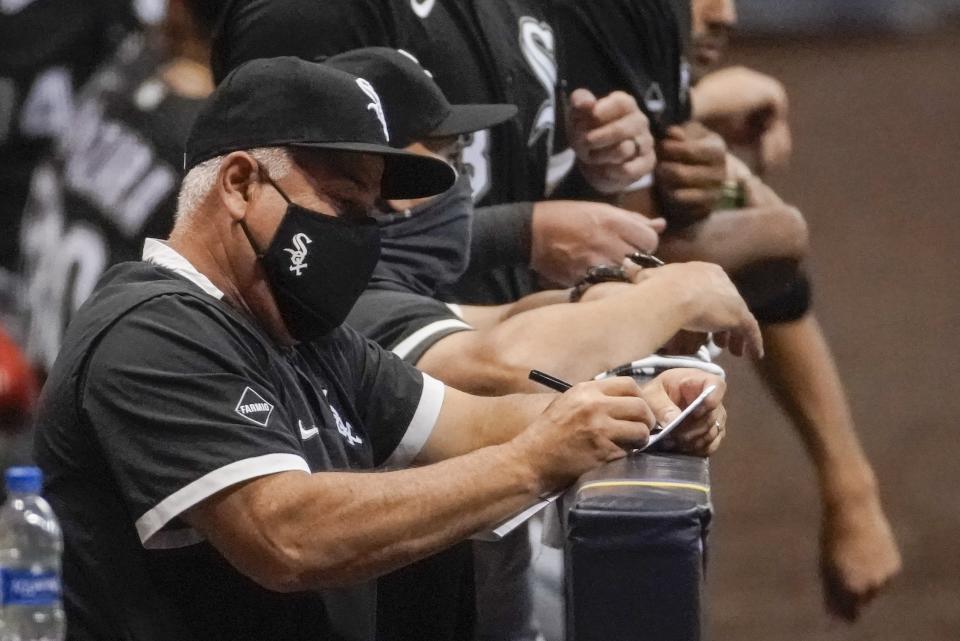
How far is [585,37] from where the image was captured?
3623 millimetres

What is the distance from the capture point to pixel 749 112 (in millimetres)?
4168

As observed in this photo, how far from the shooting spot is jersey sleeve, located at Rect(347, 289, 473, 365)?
2750 mm

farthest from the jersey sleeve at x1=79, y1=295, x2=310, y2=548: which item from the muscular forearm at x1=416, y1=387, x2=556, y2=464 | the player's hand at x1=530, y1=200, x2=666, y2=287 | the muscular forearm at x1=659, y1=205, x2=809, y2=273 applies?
the muscular forearm at x1=659, y1=205, x2=809, y2=273

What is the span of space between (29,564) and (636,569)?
674mm

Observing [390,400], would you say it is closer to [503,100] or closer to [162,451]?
[162,451]

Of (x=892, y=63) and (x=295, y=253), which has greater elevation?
(x=295, y=253)

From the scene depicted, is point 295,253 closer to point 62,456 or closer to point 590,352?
point 62,456

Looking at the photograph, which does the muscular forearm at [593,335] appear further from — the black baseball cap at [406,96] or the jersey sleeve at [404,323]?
the black baseball cap at [406,96]

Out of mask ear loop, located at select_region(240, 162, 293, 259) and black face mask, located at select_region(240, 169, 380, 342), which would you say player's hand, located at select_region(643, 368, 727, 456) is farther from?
mask ear loop, located at select_region(240, 162, 293, 259)

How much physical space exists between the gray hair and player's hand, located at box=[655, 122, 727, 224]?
138cm

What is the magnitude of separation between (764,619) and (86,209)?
318cm

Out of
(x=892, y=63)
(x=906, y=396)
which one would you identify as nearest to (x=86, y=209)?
(x=906, y=396)

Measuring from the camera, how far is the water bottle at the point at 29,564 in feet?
6.27

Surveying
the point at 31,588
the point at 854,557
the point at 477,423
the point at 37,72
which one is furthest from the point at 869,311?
the point at 31,588
